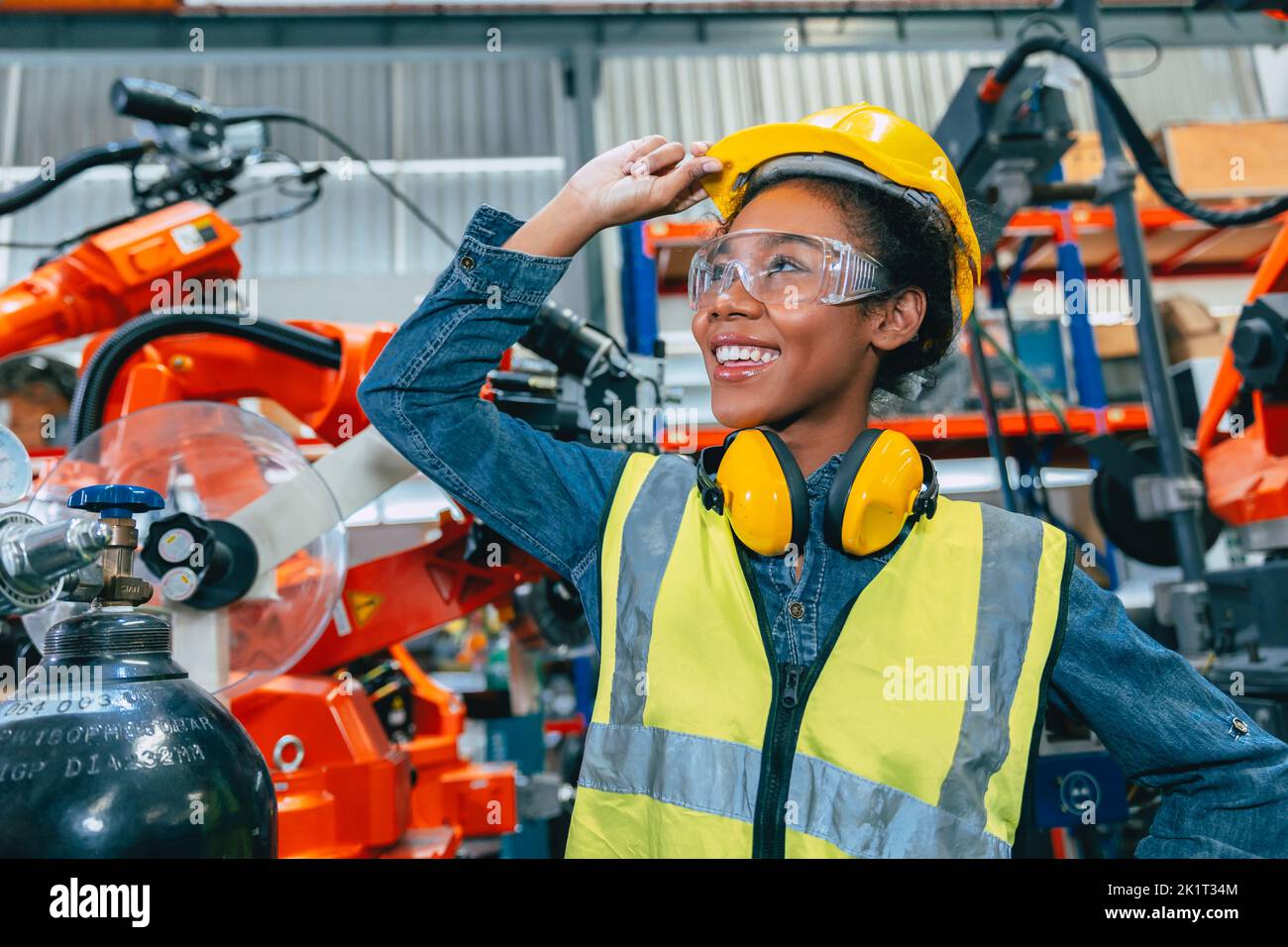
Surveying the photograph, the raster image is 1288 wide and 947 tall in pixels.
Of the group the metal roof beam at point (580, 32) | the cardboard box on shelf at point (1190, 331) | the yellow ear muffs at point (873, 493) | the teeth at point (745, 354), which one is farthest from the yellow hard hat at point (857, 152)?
the metal roof beam at point (580, 32)

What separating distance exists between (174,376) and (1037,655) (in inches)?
67.2

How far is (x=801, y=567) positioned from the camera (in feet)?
4.22

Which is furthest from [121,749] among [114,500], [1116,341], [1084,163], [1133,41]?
[1084,163]

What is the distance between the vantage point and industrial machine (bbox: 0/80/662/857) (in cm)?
156

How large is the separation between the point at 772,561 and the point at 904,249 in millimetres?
530

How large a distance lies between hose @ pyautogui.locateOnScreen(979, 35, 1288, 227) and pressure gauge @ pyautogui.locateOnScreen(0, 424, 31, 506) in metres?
2.34

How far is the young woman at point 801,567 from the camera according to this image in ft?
3.65

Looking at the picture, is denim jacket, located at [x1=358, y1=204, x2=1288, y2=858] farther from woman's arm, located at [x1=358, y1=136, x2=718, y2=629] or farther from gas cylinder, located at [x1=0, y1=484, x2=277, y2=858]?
gas cylinder, located at [x1=0, y1=484, x2=277, y2=858]

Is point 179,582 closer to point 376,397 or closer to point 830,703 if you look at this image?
point 376,397

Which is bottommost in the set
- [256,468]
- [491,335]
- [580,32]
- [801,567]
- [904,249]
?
[801,567]

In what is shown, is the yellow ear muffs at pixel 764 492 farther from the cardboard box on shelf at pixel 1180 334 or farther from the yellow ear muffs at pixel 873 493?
the cardboard box on shelf at pixel 1180 334

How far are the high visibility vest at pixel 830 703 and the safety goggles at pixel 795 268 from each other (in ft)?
1.11

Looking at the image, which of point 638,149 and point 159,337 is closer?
point 638,149
